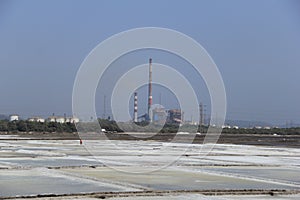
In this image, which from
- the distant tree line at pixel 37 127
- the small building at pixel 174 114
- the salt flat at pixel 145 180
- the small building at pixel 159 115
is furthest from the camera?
the distant tree line at pixel 37 127

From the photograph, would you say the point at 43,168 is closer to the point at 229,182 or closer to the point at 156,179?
the point at 156,179

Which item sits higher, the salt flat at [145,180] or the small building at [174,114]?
the small building at [174,114]

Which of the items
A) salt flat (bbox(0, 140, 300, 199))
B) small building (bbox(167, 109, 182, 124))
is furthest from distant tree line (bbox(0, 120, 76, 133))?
salt flat (bbox(0, 140, 300, 199))

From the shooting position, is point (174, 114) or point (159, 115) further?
point (174, 114)

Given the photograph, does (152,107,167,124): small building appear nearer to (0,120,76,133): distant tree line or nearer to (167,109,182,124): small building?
(167,109,182,124): small building

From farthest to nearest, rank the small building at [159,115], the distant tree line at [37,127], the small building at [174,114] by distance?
the distant tree line at [37,127], the small building at [159,115], the small building at [174,114]

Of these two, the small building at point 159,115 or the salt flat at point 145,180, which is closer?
the salt flat at point 145,180

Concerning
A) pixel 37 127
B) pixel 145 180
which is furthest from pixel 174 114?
pixel 37 127

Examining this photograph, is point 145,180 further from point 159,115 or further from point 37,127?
point 37,127

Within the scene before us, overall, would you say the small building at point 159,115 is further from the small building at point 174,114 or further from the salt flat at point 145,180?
the salt flat at point 145,180

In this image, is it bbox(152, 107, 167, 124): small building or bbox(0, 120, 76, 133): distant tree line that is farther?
bbox(0, 120, 76, 133): distant tree line

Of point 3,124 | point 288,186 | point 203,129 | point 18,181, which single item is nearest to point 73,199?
point 18,181

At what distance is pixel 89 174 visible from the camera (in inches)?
780

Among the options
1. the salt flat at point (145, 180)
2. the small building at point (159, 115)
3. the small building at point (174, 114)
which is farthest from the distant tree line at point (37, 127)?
the salt flat at point (145, 180)
